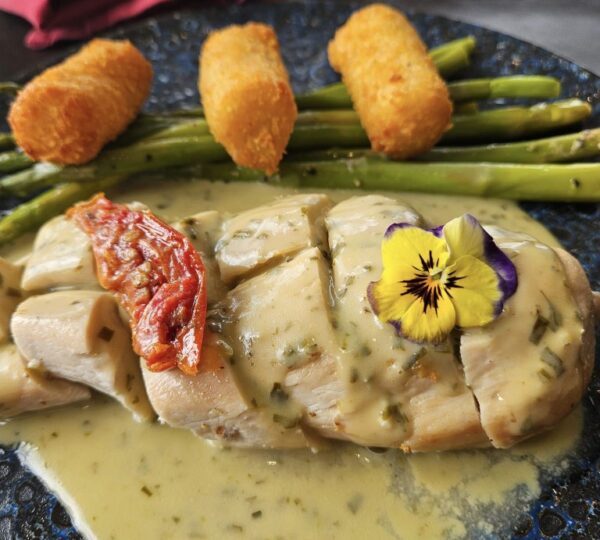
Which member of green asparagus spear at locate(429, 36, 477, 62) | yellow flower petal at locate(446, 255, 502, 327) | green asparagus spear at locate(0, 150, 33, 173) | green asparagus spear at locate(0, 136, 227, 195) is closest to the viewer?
yellow flower petal at locate(446, 255, 502, 327)

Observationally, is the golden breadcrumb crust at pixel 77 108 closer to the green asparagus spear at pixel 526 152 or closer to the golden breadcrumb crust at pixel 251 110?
the golden breadcrumb crust at pixel 251 110

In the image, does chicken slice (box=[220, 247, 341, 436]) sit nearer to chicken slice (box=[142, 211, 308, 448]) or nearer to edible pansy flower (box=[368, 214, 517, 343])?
chicken slice (box=[142, 211, 308, 448])

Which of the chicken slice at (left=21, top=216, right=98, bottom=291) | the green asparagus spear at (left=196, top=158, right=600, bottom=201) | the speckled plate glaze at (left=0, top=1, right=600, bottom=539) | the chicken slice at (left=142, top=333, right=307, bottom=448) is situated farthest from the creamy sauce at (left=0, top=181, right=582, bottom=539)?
the green asparagus spear at (left=196, top=158, right=600, bottom=201)

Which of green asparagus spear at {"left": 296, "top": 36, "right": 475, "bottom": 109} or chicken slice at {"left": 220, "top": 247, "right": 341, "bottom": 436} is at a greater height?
green asparagus spear at {"left": 296, "top": 36, "right": 475, "bottom": 109}

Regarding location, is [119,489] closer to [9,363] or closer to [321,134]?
[9,363]

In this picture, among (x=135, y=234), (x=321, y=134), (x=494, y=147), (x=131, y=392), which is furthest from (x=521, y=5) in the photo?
(x=131, y=392)

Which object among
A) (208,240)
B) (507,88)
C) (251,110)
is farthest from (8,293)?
(507,88)

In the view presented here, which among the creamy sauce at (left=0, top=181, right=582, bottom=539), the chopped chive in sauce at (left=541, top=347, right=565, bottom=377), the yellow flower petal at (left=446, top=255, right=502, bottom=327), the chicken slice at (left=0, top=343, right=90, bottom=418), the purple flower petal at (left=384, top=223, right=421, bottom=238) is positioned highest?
the purple flower petal at (left=384, top=223, right=421, bottom=238)
